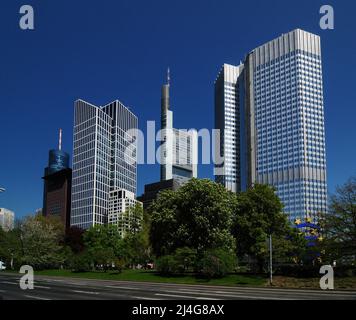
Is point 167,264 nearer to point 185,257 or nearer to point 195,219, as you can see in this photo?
point 185,257

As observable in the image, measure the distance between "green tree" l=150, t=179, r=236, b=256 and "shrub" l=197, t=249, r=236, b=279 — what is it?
5.15m

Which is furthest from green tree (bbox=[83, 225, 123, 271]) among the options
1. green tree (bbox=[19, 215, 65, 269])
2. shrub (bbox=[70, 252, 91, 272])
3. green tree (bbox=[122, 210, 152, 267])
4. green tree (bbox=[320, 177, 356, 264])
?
green tree (bbox=[320, 177, 356, 264])

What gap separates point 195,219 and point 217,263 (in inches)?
351

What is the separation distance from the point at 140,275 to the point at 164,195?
40.5 feet

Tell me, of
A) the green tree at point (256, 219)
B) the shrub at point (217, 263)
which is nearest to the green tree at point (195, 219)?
the green tree at point (256, 219)

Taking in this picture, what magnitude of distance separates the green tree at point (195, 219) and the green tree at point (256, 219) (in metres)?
1.79

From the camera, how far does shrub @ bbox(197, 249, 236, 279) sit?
52125 mm

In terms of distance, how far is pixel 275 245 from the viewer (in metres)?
52.4

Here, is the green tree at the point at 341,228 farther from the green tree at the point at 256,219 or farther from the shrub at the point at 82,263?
the shrub at the point at 82,263

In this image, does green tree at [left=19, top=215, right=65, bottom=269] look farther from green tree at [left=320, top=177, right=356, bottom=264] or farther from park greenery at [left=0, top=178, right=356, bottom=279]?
green tree at [left=320, top=177, right=356, bottom=264]

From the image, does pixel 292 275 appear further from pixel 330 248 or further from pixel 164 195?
→ pixel 164 195
